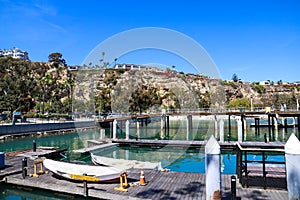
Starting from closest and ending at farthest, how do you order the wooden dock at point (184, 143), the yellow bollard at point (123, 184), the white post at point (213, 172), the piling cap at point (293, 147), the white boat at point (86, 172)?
1. the piling cap at point (293, 147)
2. the white post at point (213, 172)
3. the yellow bollard at point (123, 184)
4. the white boat at point (86, 172)
5. the wooden dock at point (184, 143)

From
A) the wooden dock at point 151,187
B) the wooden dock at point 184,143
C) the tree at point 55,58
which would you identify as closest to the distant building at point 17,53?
the tree at point 55,58

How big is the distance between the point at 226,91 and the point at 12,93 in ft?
329

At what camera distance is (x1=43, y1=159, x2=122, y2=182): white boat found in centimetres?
1168

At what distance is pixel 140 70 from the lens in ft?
412

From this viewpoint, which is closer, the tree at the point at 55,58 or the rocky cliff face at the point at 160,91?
the rocky cliff face at the point at 160,91

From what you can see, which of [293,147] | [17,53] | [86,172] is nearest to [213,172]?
[293,147]

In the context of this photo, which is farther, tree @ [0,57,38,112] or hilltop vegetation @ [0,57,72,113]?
hilltop vegetation @ [0,57,72,113]

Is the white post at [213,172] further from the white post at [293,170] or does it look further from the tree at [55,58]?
the tree at [55,58]

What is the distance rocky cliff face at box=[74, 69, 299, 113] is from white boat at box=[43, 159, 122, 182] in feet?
231

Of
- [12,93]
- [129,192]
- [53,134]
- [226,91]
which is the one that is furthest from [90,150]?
[226,91]

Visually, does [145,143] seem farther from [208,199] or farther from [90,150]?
[208,199]

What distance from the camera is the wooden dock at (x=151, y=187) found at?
1008cm

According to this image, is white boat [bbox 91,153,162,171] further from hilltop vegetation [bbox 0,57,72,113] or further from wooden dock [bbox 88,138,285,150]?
hilltop vegetation [bbox 0,57,72,113]

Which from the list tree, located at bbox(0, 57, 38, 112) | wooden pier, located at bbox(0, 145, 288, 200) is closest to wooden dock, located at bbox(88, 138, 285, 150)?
wooden pier, located at bbox(0, 145, 288, 200)
